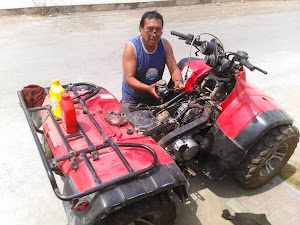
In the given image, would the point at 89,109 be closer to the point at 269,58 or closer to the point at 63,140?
the point at 63,140

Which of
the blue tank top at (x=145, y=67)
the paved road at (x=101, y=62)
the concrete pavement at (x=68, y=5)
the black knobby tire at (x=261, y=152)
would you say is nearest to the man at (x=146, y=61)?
the blue tank top at (x=145, y=67)

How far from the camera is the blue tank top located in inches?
127

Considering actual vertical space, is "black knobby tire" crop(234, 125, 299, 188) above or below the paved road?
above

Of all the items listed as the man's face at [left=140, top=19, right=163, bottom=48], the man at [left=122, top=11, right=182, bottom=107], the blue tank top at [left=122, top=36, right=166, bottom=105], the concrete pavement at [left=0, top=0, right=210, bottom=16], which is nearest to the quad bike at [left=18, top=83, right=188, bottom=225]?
the man at [left=122, top=11, right=182, bottom=107]

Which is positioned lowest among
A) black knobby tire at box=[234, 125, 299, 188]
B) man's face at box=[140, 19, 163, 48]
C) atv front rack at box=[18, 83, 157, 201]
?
black knobby tire at box=[234, 125, 299, 188]

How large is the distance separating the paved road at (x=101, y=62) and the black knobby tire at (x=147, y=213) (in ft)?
1.86

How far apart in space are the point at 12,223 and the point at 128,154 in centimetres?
151

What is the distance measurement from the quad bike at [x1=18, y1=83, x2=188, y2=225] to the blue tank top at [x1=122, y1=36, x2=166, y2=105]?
82 centimetres

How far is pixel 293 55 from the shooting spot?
7.39m

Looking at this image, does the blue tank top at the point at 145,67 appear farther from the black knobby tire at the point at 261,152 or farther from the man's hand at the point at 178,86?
the black knobby tire at the point at 261,152

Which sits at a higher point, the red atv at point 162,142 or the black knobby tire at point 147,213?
the red atv at point 162,142

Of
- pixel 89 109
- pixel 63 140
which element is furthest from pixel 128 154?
pixel 89 109

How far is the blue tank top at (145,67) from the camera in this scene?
127 inches

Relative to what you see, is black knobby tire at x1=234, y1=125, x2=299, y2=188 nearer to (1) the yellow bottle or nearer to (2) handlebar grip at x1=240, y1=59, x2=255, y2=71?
(2) handlebar grip at x1=240, y1=59, x2=255, y2=71
